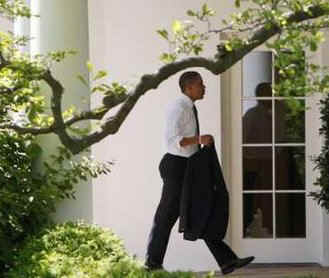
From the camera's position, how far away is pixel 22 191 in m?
6.67

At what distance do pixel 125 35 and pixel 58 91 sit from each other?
5.50m

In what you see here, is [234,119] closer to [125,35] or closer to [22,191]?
[125,35]

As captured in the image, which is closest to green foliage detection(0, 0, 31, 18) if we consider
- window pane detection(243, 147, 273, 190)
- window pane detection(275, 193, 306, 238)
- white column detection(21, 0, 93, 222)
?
white column detection(21, 0, 93, 222)

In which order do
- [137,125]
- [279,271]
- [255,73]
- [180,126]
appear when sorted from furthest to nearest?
[255,73] → [137,125] → [279,271] → [180,126]

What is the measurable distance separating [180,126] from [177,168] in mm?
334

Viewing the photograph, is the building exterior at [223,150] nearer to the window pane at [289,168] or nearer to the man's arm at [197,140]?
the window pane at [289,168]

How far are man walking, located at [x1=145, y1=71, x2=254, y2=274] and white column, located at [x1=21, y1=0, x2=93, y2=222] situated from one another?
28.7 inches

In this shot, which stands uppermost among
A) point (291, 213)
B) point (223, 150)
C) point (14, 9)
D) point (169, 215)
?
point (14, 9)

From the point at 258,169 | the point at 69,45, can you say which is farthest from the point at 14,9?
the point at 258,169

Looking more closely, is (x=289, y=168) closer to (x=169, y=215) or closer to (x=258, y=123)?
(x=258, y=123)

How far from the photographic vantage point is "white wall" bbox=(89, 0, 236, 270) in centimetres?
930

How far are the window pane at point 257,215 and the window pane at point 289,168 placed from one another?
20 centimetres

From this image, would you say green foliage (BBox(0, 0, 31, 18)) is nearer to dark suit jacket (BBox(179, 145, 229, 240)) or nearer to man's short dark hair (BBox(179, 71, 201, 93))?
man's short dark hair (BBox(179, 71, 201, 93))

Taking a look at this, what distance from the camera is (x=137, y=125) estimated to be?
936cm
